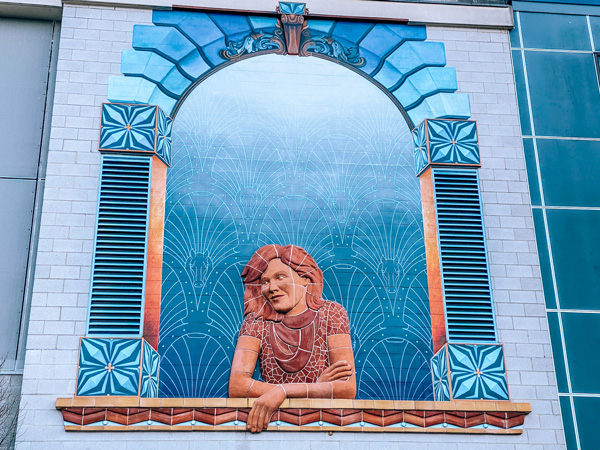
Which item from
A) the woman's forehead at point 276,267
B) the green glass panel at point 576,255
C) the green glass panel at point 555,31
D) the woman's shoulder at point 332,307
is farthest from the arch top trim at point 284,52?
the woman's shoulder at point 332,307

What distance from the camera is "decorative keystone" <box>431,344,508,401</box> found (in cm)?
1057

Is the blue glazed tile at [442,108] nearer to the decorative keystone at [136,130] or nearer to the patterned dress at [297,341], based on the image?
the patterned dress at [297,341]

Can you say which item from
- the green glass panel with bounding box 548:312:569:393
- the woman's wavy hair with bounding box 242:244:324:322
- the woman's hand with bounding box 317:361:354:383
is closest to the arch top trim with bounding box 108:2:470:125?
the woman's wavy hair with bounding box 242:244:324:322

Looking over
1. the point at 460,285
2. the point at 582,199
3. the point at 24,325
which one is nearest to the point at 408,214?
the point at 460,285

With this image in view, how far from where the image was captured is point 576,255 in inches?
462

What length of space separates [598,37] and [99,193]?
26.1ft

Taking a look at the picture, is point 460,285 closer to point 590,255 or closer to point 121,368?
point 590,255

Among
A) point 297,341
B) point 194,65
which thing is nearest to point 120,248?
point 297,341

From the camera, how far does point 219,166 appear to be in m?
11.7

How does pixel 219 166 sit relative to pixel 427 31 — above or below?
below

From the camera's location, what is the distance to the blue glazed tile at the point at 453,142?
11883 millimetres

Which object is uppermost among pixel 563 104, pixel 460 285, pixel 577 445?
pixel 563 104

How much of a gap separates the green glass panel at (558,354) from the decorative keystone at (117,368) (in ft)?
16.6

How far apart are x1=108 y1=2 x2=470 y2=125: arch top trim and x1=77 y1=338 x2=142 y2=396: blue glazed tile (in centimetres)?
341
